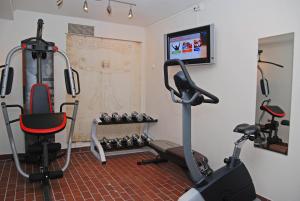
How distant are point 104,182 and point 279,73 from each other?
7.74ft

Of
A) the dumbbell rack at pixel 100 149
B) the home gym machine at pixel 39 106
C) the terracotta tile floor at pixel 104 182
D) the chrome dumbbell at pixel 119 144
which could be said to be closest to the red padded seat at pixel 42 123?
the home gym machine at pixel 39 106

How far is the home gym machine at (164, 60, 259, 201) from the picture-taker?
169 centimetres

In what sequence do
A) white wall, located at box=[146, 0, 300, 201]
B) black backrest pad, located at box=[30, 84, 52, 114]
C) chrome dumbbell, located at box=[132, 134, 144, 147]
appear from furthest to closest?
chrome dumbbell, located at box=[132, 134, 144, 147], black backrest pad, located at box=[30, 84, 52, 114], white wall, located at box=[146, 0, 300, 201]

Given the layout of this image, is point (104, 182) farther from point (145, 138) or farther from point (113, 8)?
point (113, 8)

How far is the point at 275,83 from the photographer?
7.76 ft

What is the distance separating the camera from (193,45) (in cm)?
313

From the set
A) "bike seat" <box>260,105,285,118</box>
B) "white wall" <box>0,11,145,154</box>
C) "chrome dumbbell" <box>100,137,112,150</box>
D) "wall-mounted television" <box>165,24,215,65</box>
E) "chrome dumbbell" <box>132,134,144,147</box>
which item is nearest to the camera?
"bike seat" <box>260,105,285,118</box>

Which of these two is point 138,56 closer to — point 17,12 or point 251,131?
point 17,12

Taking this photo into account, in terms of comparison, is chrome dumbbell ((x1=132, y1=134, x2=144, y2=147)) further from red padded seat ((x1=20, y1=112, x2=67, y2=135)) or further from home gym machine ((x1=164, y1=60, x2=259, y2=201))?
home gym machine ((x1=164, y1=60, x2=259, y2=201))

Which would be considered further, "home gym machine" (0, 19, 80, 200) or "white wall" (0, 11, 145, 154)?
"white wall" (0, 11, 145, 154)

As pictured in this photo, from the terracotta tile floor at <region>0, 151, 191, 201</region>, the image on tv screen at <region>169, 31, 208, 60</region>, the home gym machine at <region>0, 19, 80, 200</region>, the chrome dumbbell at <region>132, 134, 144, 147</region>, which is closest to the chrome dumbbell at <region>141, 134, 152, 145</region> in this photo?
the chrome dumbbell at <region>132, 134, 144, 147</region>

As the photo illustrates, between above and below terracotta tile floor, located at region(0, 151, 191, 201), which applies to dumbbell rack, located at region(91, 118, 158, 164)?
above

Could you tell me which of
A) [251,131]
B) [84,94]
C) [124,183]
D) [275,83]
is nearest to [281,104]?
[275,83]

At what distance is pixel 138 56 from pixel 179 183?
269cm
